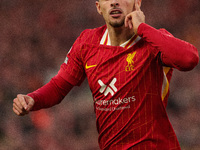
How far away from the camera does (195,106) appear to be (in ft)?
18.7

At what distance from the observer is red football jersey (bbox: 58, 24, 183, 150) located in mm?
2248

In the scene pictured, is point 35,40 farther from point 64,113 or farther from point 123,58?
point 123,58

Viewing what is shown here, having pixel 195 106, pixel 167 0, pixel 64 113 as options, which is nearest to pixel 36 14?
pixel 64 113

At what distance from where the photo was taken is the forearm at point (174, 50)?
2014mm

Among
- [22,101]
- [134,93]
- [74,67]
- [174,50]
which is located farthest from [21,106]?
[174,50]

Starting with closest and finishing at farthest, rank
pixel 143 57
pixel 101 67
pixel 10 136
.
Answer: pixel 143 57
pixel 101 67
pixel 10 136

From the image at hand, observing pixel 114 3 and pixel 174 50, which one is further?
pixel 114 3

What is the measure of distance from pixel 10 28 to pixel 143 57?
14.9 ft

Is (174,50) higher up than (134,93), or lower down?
higher up

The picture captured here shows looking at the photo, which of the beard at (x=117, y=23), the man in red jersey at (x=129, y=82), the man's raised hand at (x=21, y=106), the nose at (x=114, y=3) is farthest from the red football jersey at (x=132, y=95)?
the man's raised hand at (x=21, y=106)

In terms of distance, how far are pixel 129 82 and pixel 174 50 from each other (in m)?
0.41

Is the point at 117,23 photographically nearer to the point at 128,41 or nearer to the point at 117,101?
the point at 128,41

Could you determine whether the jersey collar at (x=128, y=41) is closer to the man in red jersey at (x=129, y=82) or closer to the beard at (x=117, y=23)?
the man in red jersey at (x=129, y=82)

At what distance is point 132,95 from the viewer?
2273 millimetres
